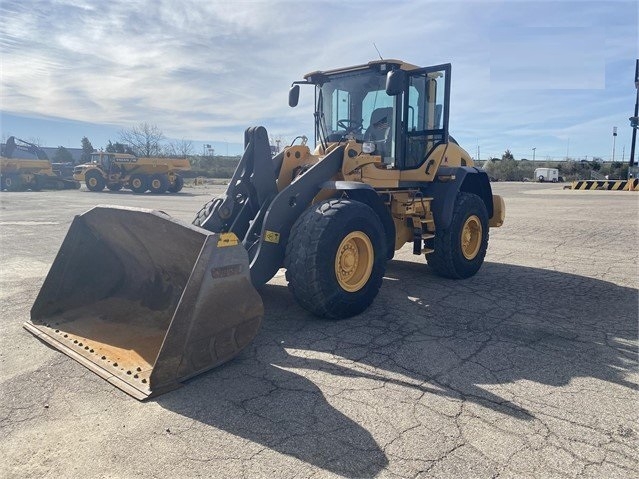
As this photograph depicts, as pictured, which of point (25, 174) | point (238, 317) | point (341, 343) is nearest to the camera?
point (238, 317)

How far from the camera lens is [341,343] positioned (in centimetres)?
427

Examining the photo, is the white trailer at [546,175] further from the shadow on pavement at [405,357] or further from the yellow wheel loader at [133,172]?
the shadow on pavement at [405,357]

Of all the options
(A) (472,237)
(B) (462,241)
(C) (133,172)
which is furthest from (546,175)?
(B) (462,241)

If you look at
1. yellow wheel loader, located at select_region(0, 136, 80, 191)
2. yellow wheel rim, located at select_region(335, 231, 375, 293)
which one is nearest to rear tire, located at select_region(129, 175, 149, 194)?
yellow wheel loader, located at select_region(0, 136, 80, 191)

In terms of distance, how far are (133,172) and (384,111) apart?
91.2ft

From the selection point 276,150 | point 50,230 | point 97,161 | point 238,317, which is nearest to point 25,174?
point 97,161

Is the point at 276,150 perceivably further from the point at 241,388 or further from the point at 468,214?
the point at 241,388

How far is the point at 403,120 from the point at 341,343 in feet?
10.6

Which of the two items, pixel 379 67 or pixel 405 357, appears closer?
pixel 405 357

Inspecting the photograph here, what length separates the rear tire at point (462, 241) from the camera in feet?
21.7

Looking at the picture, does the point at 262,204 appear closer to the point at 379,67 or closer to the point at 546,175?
the point at 379,67

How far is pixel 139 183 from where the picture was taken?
30484mm

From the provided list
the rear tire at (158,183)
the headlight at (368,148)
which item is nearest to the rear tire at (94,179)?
the rear tire at (158,183)

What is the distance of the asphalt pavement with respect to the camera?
260cm
